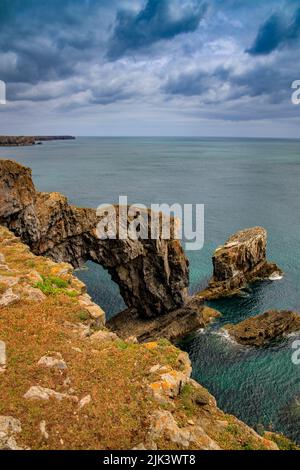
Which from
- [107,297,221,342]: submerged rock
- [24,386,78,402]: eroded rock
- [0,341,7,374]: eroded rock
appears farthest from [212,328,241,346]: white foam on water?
[24,386,78,402]: eroded rock

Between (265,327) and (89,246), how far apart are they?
1044 inches

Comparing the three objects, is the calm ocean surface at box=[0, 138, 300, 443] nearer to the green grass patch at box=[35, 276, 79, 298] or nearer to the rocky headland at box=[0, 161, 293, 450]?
the rocky headland at box=[0, 161, 293, 450]

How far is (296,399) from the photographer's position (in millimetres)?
36812

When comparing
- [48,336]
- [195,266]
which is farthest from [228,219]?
[48,336]

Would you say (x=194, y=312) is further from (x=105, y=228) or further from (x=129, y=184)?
(x=129, y=184)

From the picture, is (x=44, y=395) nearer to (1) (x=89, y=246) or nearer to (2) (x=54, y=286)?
(2) (x=54, y=286)

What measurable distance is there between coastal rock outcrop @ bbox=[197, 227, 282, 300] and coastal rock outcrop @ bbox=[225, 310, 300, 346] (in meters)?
10.7

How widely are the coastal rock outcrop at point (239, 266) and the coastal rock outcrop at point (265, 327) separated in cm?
1074

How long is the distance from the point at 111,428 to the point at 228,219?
293ft

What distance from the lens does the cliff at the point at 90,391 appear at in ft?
38.9

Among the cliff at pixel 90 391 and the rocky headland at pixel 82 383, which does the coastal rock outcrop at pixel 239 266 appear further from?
the cliff at pixel 90 391

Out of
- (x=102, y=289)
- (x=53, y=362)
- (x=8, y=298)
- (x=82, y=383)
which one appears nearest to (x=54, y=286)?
(x=8, y=298)

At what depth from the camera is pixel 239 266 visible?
66.6 meters
